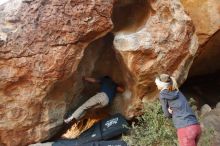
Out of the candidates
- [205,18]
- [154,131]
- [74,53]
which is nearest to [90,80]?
[74,53]

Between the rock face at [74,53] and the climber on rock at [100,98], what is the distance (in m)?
0.19

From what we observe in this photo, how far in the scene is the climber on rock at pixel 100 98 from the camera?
6746 millimetres

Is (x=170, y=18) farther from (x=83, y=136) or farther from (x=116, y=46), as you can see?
(x=83, y=136)

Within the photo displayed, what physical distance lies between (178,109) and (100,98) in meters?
1.87

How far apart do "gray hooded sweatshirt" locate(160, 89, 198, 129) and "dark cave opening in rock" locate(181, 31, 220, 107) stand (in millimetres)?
3568

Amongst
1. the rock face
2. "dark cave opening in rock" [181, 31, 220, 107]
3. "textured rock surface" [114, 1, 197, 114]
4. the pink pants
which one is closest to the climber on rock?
the rock face

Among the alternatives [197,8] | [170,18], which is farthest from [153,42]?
[197,8]

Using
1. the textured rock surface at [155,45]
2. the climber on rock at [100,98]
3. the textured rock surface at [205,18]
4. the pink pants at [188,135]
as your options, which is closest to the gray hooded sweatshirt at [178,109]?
the pink pants at [188,135]

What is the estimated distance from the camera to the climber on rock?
6746 millimetres

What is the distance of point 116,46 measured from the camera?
6645 mm

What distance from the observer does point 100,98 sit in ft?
22.5

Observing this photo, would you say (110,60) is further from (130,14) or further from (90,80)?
(130,14)

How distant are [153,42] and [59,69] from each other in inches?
59.9

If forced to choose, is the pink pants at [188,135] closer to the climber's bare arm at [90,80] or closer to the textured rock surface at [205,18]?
the climber's bare arm at [90,80]
